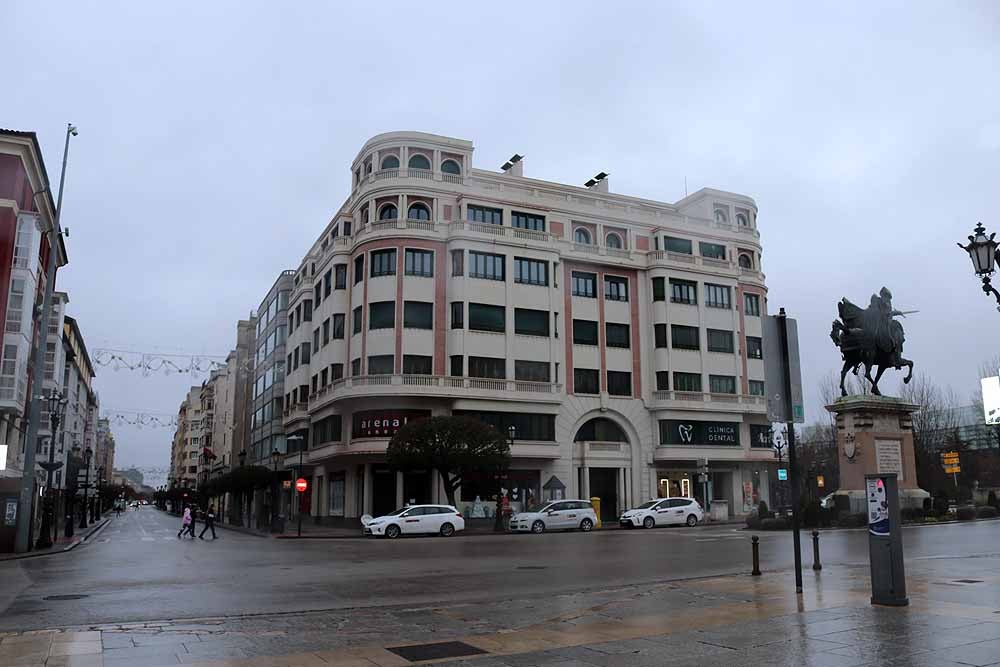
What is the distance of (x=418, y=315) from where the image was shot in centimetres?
4966

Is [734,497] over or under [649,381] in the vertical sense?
under

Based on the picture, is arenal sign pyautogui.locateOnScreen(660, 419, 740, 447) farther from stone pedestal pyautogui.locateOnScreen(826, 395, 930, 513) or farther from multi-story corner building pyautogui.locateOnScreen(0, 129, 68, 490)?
multi-story corner building pyautogui.locateOnScreen(0, 129, 68, 490)

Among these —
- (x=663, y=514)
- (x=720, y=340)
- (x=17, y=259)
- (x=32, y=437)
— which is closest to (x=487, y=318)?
(x=663, y=514)

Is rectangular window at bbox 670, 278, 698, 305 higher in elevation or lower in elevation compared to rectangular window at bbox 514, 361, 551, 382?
higher

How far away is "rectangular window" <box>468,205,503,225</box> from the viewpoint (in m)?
52.6

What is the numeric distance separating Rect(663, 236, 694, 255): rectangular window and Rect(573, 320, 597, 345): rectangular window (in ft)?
29.9

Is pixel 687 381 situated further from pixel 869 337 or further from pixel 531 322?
pixel 869 337

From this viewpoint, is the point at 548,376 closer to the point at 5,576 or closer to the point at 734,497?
the point at 734,497

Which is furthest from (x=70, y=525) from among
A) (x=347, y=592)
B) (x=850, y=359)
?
(x=850, y=359)

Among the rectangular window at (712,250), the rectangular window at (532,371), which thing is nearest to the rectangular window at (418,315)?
the rectangular window at (532,371)

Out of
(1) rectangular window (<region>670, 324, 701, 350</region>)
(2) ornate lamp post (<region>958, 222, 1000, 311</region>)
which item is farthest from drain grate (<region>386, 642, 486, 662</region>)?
(1) rectangular window (<region>670, 324, 701, 350</region>)

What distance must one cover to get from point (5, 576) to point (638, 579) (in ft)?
51.7

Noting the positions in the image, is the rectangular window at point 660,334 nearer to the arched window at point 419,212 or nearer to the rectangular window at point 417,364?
the rectangular window at point 417,364

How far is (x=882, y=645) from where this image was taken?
27.2 feet
